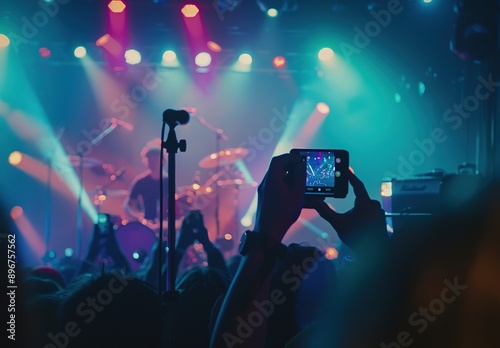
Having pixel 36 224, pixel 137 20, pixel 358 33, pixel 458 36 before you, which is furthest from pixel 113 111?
pixel 458 36

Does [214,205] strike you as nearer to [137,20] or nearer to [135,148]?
[135,148]

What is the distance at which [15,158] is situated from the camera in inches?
420

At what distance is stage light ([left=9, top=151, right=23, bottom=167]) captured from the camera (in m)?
10.6

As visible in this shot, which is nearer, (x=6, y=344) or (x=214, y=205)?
Answer: (x=6, y=344)

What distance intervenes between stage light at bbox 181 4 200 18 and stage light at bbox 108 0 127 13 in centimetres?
90

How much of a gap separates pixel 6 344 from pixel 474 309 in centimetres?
107

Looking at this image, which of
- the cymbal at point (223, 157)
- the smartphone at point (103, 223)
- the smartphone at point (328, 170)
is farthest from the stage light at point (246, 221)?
the smartphone at point (328, 170)

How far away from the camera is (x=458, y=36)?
5.29 meters

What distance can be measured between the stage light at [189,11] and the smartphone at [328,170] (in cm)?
656

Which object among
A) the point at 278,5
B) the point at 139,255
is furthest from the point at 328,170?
the point at 139,255

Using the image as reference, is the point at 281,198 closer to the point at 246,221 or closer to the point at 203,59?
the point at 203,59

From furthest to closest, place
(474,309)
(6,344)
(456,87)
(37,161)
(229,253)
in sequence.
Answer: (37,161) < (229,253) < (456,87) < (6,344) < (474,309)

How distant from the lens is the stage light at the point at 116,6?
7.95 m

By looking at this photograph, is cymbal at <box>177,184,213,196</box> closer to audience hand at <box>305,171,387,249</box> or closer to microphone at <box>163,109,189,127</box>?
microphone at <box>163,109,189,127</box>
